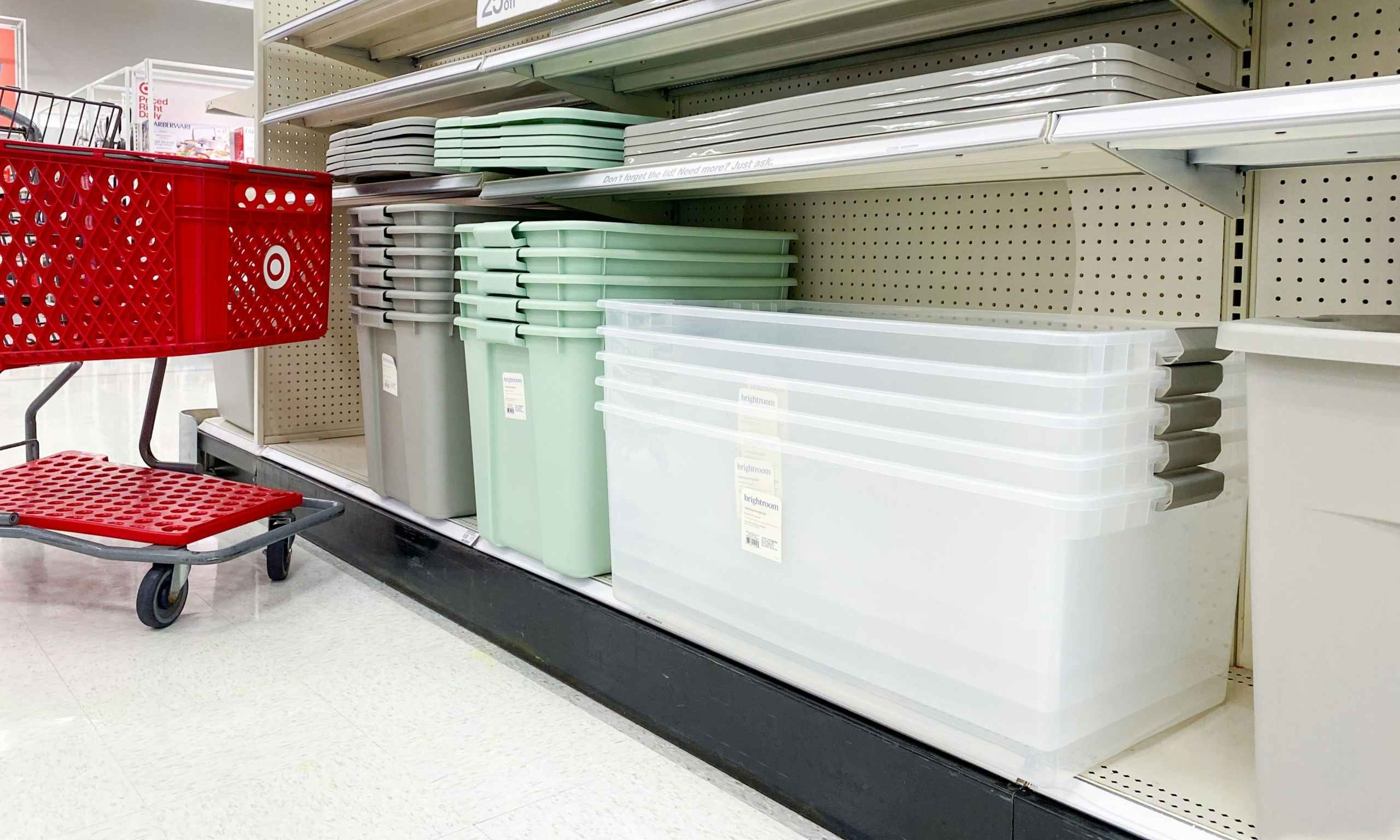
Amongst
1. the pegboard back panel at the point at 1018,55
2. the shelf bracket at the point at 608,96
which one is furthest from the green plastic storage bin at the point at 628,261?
the shelf bracket at the point at 608,96

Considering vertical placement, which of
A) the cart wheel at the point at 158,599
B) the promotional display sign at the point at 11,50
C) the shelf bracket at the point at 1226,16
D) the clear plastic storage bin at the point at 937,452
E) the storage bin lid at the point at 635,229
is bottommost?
the cart wheel at the point at 158,599

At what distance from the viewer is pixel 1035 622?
1.14 meters

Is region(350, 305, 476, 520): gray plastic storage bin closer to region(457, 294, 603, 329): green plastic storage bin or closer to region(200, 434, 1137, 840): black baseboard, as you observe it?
region(200, 434, 1137, 840): black baseboard

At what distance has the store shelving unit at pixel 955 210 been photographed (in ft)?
3.91

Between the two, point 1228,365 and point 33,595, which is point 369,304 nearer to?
point 33,595

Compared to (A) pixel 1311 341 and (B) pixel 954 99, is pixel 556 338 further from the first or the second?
(A) pixel 1311 341

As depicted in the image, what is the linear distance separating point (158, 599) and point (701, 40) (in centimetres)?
169

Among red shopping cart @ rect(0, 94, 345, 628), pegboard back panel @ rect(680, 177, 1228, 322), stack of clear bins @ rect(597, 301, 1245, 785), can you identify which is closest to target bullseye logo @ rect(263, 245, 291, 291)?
red shopping cart @ rect(0, 94, 345, 628)

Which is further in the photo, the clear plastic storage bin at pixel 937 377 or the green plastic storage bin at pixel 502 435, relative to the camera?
the green plastic storage bin at pixel 502 435

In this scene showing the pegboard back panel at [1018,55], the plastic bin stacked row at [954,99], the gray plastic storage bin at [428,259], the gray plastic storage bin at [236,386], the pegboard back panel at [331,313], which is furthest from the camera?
the gray plastic storage bin at [236,386]

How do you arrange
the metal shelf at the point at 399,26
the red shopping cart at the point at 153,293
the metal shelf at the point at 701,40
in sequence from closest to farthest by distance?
the metal shelf at the point at 701,40 < the red shopping cart at the point at 153,293 < the metal shelf at the point at 399,26

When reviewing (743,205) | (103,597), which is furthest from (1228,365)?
(103,597)

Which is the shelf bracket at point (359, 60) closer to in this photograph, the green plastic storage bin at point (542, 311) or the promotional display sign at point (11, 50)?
the green plastic storage bin at point (542, 311)

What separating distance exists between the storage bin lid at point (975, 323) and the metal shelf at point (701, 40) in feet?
1.59
